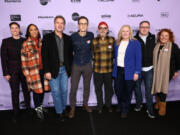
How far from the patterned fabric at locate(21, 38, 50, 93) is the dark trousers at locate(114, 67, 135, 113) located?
133 centimetres

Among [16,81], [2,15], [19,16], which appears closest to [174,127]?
[16,81]

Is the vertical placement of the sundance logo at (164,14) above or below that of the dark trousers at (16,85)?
above

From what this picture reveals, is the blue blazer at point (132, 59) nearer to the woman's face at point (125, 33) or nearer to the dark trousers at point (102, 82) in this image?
the woman's face at point (125, 33)

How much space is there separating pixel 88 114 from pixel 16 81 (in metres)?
1.45

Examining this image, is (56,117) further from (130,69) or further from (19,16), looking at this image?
(19,16)

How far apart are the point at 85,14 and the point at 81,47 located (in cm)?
84

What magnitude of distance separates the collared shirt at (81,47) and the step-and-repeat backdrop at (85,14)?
520 millimetres

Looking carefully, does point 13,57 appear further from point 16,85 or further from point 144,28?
point 144,28

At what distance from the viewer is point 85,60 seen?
2389 mm

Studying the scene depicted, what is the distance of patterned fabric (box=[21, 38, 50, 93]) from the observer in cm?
219

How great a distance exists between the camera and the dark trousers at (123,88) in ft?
7.59

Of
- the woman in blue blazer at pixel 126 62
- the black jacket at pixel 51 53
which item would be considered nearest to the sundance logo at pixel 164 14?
the woman in blue blazer at pixel 126 62

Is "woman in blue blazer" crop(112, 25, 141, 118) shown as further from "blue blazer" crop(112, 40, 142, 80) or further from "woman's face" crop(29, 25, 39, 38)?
"woman's face" crop(29, 25, 39, 38)

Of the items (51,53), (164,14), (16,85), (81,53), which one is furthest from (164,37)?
(16,85)
